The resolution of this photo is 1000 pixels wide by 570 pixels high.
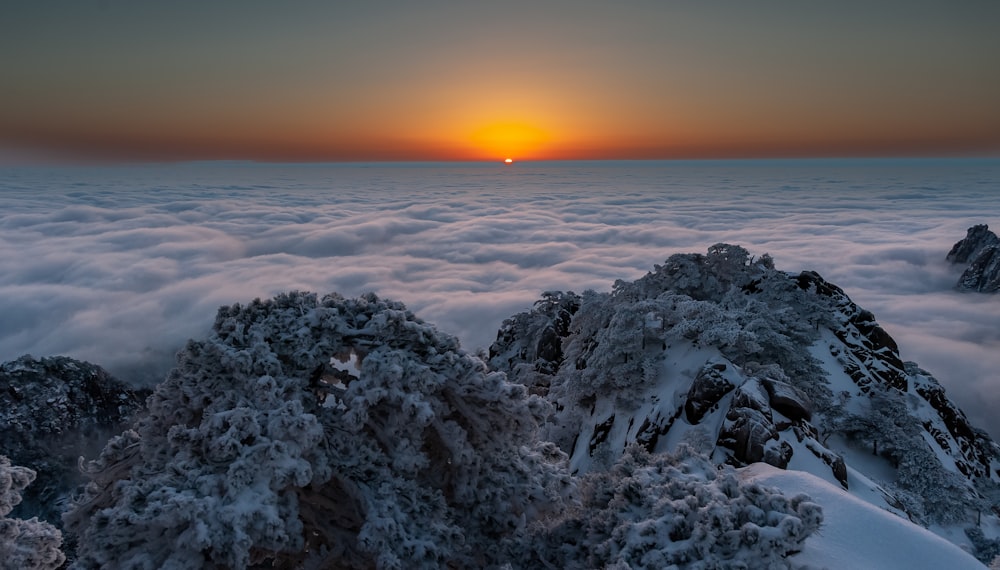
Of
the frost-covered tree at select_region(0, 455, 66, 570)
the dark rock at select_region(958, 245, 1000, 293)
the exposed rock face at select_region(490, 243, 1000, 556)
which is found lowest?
the dark rock at select_region(958, 245, 1000, 293)

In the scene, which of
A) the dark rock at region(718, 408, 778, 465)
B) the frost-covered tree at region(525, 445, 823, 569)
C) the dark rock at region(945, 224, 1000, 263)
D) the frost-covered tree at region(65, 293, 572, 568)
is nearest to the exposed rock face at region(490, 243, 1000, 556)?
the dark rock at region(718, 408, 778, 465)

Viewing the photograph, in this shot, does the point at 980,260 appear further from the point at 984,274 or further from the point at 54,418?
the point at 54,418

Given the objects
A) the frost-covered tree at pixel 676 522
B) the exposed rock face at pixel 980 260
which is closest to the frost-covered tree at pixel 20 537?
the frost-covered tree at pixel 676 522

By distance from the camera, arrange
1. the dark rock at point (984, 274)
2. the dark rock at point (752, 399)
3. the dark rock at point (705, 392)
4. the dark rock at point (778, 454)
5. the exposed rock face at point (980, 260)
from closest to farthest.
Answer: the dark rock at point (778, 454), the dark rock at point (752, 399), the dark rock at point (705, 392), the dark rock at point (984, 274), the exposed rock face at point (980, 260)

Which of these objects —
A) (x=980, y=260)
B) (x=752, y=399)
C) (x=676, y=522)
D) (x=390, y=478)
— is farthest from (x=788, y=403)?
(x=980, y=260)

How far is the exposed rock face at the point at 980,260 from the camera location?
92.2 metres

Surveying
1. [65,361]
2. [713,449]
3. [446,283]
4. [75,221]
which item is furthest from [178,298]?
[713,449]

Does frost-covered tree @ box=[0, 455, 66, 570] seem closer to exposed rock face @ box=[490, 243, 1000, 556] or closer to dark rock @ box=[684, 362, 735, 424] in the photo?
exposed rock face @ box=[490, 243, 1000, 556]

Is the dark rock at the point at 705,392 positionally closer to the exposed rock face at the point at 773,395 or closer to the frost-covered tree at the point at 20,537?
the exposed rock face at the point at 773,395

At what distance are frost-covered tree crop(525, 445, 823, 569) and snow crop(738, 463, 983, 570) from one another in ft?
2.18

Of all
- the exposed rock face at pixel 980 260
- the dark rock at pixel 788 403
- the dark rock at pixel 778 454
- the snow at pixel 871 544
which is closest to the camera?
the snow at pixel 871 544

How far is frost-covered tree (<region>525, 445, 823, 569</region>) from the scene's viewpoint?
5152 millimetres

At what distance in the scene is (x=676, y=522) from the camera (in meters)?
5.55

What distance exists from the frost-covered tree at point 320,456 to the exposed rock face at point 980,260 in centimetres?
11547
